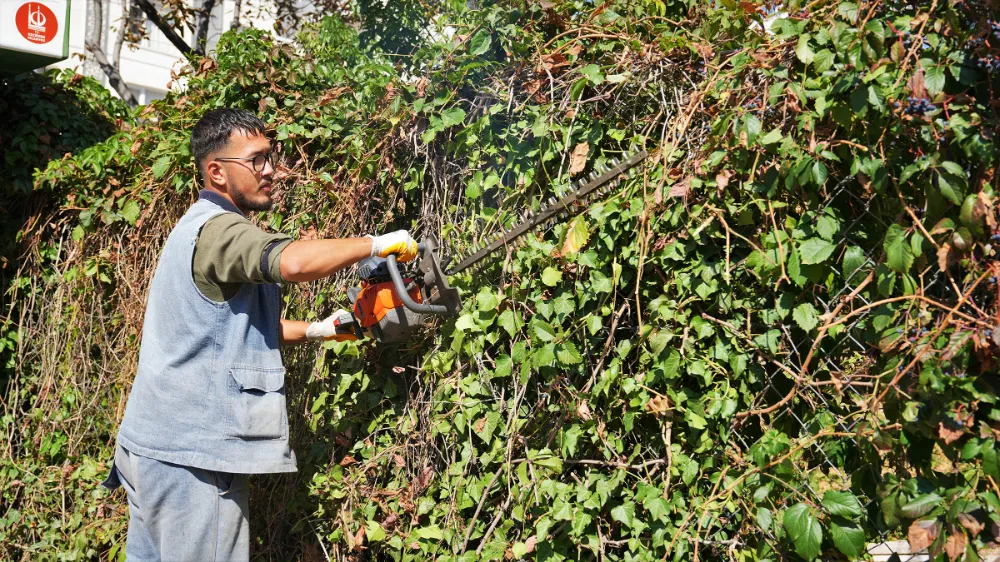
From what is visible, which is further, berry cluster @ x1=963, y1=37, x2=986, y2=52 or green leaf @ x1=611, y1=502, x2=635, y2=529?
green leaf @ x1=611, y1=502, x2=635, y2=529

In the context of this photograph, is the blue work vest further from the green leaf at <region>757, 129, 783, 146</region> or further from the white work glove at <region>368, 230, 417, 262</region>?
the green leaf at <region>757, 129, 783, 146</region>

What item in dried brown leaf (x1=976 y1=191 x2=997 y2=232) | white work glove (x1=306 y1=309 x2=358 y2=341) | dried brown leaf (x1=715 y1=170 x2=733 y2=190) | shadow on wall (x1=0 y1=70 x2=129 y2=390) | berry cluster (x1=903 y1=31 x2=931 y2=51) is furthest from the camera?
shadow on wall (x1=0 y1=70 x2=129 y2=390)

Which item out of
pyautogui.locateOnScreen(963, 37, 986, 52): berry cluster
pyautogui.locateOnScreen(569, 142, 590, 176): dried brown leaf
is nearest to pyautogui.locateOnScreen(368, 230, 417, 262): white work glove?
pyautogui.locateOnScreen(569, 142, 590, 176): dried brown leaf

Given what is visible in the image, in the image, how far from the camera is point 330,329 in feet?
9.43

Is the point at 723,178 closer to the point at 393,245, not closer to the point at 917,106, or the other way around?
the point at 917,106

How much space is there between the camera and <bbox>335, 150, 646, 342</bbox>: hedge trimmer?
7.88 ft

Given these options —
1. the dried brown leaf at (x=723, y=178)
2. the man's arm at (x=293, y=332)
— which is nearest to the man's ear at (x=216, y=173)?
the man's arm at (x=293, y=332)

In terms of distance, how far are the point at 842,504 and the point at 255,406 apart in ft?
5.59

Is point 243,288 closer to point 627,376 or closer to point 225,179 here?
point 225,179

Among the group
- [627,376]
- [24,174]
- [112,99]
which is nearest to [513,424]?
[627,376]

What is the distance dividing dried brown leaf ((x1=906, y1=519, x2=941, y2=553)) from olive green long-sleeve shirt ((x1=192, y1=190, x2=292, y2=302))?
1692mm

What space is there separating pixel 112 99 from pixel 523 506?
422 centimetres

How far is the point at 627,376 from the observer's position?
7.66 ft

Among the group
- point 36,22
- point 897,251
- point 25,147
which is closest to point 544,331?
point 897,251
